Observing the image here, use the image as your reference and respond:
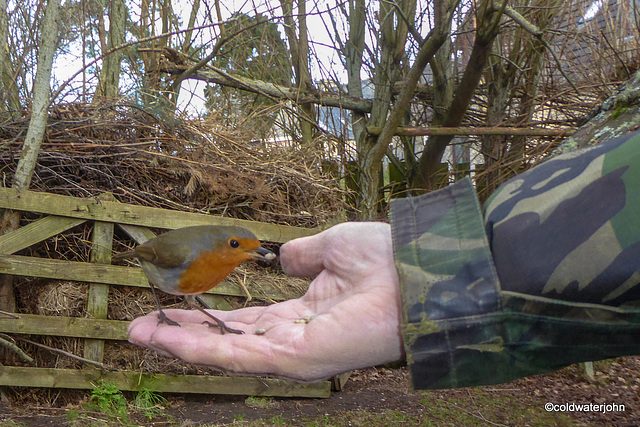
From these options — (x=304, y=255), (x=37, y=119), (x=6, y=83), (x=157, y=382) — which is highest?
(x=6, y=83)

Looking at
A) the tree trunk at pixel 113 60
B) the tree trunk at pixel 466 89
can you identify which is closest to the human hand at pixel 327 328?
the tree trunk at pixel 113 60

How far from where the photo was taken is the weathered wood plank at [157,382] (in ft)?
10.6

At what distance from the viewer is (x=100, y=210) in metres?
3.28

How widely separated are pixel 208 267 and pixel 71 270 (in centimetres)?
198

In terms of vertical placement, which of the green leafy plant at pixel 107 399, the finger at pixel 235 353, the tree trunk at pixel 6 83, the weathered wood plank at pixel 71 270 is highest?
the tree trunk at pixel 6 83

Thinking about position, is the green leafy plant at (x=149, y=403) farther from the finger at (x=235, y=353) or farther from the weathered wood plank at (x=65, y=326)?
the finger at (x=235, y=353)

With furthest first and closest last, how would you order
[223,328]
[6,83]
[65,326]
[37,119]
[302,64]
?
[302,64] < [6,83] < [65,326] < [37,119] < [223,328]

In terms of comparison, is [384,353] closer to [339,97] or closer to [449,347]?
[449,347]

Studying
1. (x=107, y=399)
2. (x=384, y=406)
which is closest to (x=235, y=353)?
(x=107, y=399)

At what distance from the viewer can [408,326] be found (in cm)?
94

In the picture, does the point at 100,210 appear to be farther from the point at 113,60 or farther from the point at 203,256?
the point at 203,256

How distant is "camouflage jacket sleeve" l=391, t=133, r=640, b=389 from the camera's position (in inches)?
33.0

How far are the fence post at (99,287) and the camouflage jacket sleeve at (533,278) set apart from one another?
2.79 meters

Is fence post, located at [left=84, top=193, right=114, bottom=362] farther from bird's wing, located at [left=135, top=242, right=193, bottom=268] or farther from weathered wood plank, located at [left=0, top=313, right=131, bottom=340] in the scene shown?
bird's wing, located at [left=135, top=242, right=193, bottom=268]
